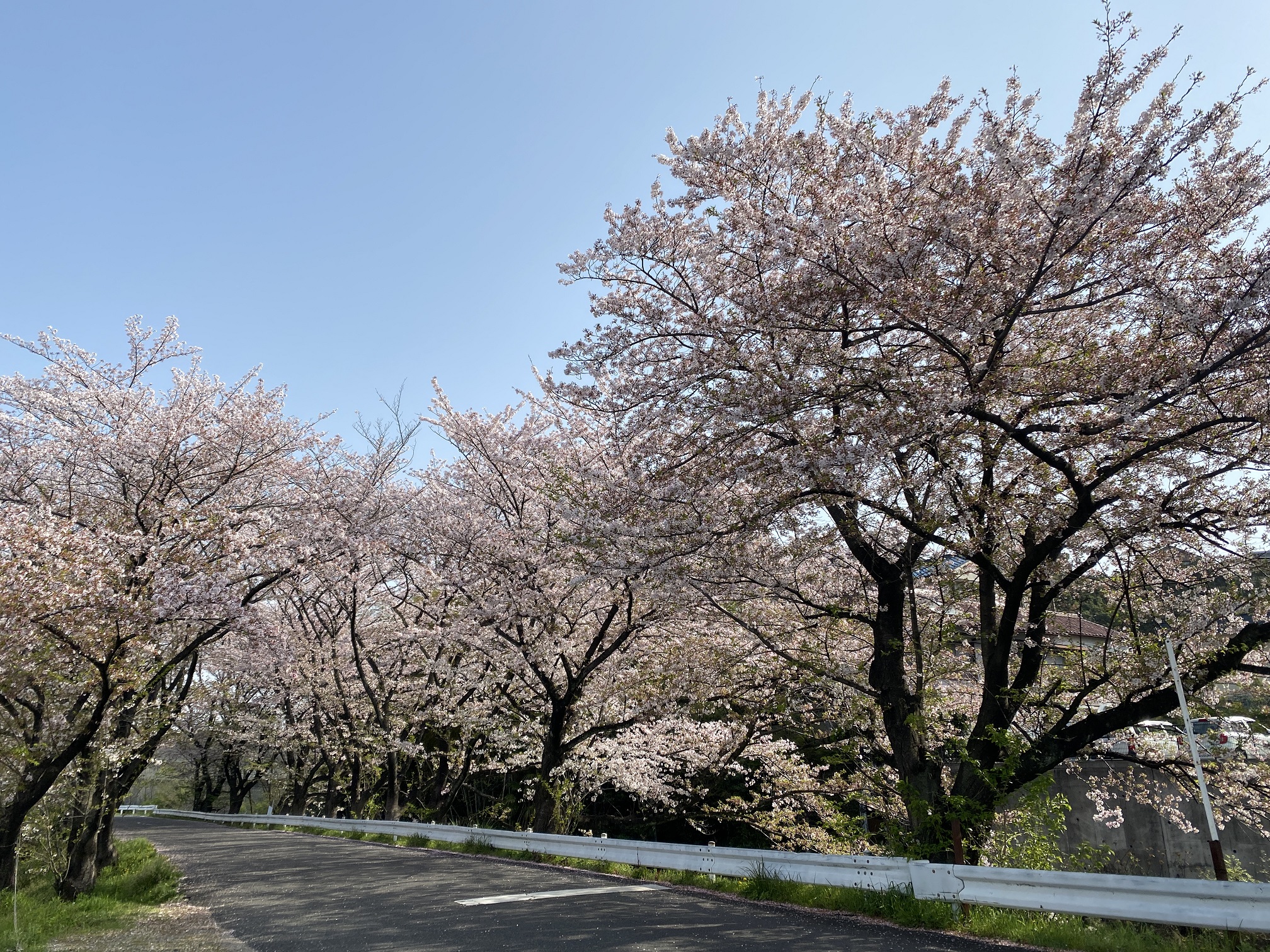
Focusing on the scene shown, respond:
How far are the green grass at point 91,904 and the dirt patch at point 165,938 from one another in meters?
0.29

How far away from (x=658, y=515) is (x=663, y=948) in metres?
3.96

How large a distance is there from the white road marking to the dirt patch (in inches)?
83.5

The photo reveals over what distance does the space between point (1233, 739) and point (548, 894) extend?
835 cm

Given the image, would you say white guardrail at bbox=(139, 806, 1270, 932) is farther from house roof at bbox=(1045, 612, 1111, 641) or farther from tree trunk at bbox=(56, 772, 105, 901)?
tree trunk at bbox=(56, 772, 105, 901)

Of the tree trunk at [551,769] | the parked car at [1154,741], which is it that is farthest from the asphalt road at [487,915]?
the parked car at [1154,741]

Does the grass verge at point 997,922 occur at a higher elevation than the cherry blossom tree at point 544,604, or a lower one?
lower

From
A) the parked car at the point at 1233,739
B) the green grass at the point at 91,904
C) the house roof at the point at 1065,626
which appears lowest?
the green grass at the point at 91,904

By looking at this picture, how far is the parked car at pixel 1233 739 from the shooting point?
25.7ft

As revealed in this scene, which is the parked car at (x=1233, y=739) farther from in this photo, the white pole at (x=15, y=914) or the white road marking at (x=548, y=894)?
the white pole at (x=15, y=914)

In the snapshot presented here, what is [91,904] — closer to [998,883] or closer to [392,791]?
[392,791]

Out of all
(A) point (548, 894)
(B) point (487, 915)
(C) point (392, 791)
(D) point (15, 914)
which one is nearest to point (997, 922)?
(B) point (487, 915)

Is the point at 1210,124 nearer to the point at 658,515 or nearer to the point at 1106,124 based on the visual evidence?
the point at 1106,124

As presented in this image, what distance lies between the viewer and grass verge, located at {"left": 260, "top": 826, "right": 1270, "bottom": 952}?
191 inches

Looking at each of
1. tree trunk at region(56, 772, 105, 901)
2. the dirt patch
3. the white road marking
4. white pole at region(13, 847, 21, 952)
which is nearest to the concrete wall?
the white road marking
